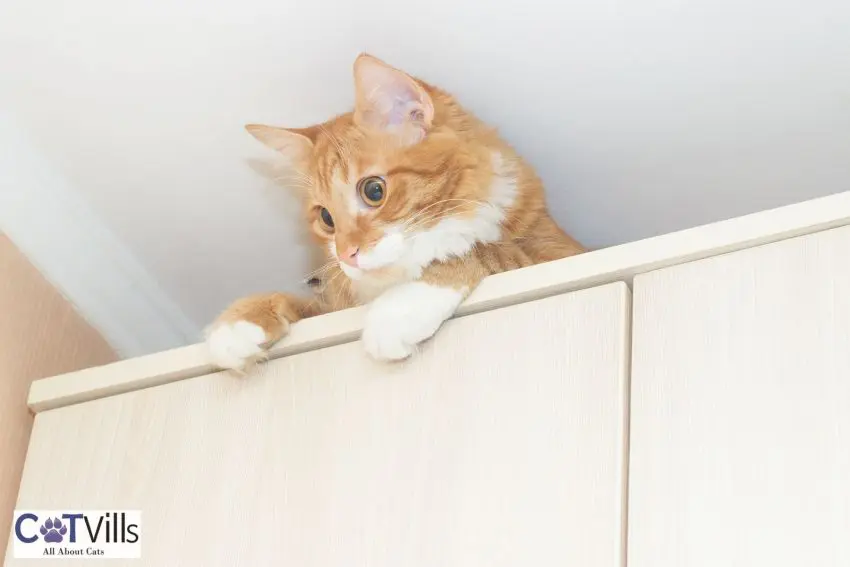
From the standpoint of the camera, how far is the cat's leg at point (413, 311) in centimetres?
123

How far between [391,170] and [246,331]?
295 millimetres

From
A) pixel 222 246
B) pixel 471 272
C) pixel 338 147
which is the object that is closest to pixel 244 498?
pixel 471 272

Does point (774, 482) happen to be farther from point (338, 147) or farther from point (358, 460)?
point (338, 147)

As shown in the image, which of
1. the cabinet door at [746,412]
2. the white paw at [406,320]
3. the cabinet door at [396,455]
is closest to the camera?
the cabinet door at [746,412]

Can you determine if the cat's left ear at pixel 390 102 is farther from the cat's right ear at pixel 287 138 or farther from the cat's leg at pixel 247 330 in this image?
the cat's leg at pixel 247 330

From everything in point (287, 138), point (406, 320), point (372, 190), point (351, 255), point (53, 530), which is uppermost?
point (287, 138)

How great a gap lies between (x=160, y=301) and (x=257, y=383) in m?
0.59

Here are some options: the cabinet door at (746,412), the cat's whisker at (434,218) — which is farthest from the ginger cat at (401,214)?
the cabinet door at (746,412)

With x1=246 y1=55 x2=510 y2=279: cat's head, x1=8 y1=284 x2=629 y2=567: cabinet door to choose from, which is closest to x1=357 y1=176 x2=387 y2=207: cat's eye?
x1=246 y1=55 x2=510 y2=279: cat's head

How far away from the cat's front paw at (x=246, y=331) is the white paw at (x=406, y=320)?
162 mm

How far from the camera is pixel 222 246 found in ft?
5.87

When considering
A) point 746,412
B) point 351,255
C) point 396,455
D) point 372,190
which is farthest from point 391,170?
point 746,412

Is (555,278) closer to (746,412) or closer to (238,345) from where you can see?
(746,412)

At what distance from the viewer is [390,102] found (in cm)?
143
